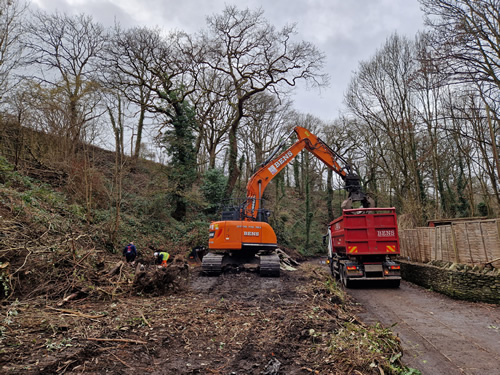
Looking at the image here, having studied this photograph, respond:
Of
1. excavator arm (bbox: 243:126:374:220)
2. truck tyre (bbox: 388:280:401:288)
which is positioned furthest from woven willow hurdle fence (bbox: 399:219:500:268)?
excavator arm (bbox: 243:126:374:220)

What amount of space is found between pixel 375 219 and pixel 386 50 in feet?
43.5

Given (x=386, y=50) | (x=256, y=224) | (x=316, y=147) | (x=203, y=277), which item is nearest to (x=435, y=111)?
(x=386, y=50)

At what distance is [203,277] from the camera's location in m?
11.4

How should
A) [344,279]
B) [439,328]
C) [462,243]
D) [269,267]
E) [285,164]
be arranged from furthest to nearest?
[285,164]
[344,279]
[269,267]
[462,243]
[439,328]

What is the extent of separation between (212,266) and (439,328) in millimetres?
7012

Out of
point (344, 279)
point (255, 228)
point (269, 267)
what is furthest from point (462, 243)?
point (255, 228)

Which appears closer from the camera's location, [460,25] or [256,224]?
[460,25]

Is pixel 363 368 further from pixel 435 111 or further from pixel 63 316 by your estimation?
pixel 435 111

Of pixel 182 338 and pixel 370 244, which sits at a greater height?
pixel 370 244

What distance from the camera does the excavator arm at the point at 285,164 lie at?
13080 mm

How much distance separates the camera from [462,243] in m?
10.4

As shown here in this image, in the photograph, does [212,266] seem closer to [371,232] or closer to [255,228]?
[255,228]

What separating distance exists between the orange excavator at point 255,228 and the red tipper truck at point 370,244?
133cm

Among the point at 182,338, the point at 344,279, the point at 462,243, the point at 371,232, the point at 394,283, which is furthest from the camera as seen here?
the point at 344,279
